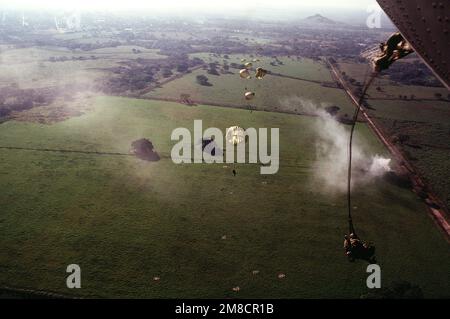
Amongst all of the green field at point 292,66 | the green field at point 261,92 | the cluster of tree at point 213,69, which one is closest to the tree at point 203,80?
the green field at point 261,92

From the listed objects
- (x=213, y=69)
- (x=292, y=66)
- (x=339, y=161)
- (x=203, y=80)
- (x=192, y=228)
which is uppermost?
(x=292, y=66)

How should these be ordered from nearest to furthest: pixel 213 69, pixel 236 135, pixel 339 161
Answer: pixel 236 135, pixel 339 161, pixel 213 69

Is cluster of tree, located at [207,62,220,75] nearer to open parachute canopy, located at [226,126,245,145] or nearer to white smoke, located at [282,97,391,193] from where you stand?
white smoke, located at [282,97,391,193]

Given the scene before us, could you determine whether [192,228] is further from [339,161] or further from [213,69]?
[213,69]

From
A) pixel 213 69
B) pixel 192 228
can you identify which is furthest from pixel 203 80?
pixel 192 228

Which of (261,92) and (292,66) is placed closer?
(261,92)

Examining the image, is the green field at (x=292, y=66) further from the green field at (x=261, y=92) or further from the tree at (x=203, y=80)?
the tree at (x=203, y=80)

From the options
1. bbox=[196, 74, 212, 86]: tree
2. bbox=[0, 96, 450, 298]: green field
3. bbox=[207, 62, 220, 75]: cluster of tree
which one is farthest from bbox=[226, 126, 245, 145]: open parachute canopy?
bbox=[207, 62, 220, 75]: cluster of tree
